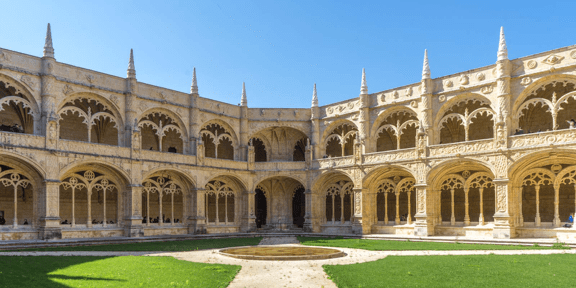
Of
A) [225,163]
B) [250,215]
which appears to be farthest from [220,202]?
[225,163]

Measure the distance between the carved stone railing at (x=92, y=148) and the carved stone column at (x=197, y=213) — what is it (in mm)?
6013

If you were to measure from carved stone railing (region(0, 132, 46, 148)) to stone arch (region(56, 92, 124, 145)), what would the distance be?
2.16m

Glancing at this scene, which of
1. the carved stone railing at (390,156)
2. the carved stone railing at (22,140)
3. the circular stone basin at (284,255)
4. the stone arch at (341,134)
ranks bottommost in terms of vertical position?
the circular stone basin at (284,255)

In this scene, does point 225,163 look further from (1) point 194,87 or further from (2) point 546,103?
(2) point 546,103

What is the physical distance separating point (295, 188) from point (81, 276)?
2708cm

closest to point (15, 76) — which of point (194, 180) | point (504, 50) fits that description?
point (194, 180)

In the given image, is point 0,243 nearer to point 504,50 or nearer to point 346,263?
point 346,263

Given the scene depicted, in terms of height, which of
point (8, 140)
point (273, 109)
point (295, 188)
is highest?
point (273, 109)

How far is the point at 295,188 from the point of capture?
129ft

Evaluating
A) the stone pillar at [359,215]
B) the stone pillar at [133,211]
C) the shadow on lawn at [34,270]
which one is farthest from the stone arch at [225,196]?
the shadow on lawn at [34,270]

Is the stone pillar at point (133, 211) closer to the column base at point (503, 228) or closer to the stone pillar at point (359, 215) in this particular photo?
the stone pillar at point (359, 215)

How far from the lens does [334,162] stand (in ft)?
117

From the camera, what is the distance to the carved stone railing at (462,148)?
91.9ft

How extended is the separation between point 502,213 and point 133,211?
73.2 ft
